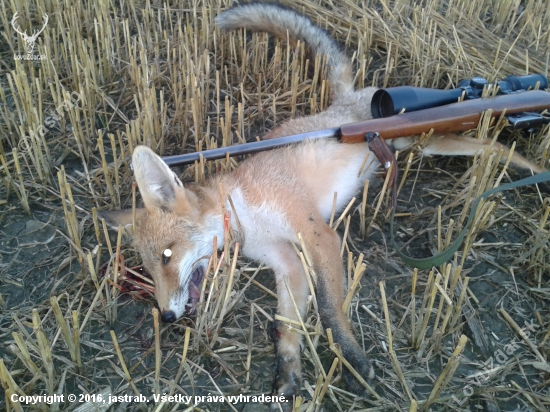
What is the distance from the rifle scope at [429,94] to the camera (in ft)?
11.8

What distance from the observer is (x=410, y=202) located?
3672mm

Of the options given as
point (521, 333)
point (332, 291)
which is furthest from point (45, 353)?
point (521, 333)

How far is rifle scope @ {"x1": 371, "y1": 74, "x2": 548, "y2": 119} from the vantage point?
360 cm

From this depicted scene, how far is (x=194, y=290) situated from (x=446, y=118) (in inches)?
88.7

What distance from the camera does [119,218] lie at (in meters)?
3.12

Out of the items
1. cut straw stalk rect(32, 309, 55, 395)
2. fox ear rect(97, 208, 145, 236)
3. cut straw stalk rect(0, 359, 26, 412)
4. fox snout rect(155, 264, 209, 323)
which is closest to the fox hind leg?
fox snout rect(155, 264, 209, 323)

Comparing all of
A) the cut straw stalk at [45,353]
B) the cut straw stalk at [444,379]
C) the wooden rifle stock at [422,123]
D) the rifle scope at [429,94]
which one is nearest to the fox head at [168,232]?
the wooden rifle stock at [422,123]

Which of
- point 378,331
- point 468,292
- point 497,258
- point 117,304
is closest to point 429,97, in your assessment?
point 497,258

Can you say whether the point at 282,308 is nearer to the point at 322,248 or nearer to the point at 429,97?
the point at 322,248

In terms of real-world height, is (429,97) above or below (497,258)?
above

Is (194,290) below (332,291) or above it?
below

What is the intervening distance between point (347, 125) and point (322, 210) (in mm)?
655

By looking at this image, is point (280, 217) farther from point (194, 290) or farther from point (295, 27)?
point (295, 27)

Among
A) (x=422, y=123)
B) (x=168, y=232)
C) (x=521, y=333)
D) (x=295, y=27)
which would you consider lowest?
(x=521, y=333)
